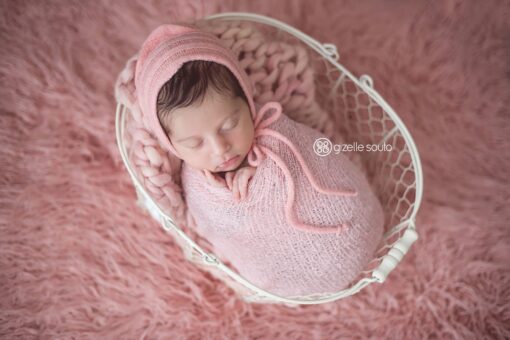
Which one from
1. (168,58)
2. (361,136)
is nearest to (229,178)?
(168,58)

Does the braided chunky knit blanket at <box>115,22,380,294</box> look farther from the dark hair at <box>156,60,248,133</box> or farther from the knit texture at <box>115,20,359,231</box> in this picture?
the dark hair at <box>156,60,248,133</box>

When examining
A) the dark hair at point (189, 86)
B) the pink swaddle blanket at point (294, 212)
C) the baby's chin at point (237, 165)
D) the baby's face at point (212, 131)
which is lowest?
the pink swaddle blanket at point (294, 212)

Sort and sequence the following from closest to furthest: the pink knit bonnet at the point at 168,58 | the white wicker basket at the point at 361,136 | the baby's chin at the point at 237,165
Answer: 1. the pink knit bonnet at the point at 168,58
2. the baby's chin at the point at 237,165
3. the white wicker basket at the point at 361,136

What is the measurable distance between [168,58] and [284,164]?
289 mm

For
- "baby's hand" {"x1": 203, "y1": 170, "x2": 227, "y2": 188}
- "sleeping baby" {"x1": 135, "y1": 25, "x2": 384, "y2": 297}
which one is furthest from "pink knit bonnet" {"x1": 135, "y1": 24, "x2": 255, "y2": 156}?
"baby's hand" {"x1": 203, "y1": 170, "x2": 227, "y2": 188}

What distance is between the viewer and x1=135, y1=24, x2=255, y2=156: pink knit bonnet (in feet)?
2.32

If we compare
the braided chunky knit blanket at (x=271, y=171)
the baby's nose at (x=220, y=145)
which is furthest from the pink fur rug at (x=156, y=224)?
the baby's nose at (x=220, y=145)

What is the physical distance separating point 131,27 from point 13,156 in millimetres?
478

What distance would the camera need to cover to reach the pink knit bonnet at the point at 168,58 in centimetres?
71

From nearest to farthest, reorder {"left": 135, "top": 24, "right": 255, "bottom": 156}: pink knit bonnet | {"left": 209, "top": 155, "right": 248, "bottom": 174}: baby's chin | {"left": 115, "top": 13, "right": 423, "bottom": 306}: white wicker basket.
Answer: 1. {"left": 135, "top": 24, "right": 255, "bottom": 156}: pink knit bonnet
2. {"left": 209, "top": 155, "right": 248, "bottom": 174}: baby's chin
3. {"left": 115, "top": 13, "right": 423, "bottom": 306}: white wicker basket

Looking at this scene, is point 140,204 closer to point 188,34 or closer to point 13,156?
point 13,156

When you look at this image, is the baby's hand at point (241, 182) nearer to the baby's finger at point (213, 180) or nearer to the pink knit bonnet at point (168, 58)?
the baby's finger at point (213, 180)

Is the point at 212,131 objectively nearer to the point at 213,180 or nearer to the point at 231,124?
the point at 231,124

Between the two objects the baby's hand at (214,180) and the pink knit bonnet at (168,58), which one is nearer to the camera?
the pink knit bonnet at (168,58)
